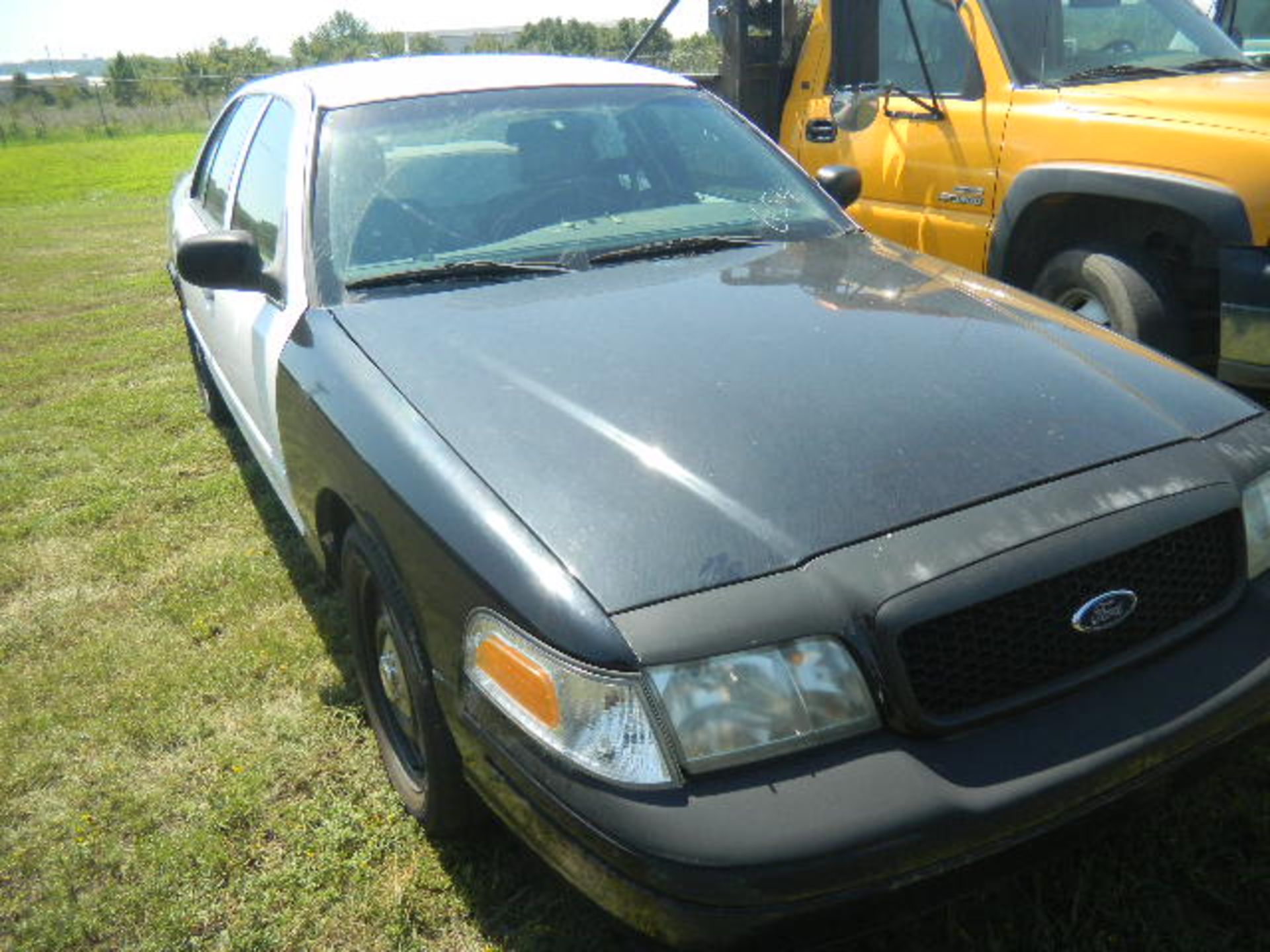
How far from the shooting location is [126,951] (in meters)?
2.25

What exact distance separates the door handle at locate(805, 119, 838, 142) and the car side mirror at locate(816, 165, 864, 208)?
145cm

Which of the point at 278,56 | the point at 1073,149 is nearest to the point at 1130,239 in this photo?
the point at 1073,149

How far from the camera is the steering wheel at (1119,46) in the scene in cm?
443

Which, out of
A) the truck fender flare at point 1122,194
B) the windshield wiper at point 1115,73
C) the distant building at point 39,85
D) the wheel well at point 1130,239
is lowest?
the wheel well at point 1130,239

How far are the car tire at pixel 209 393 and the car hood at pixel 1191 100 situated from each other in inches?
162

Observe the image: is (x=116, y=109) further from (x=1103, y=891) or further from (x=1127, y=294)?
(x=1103, y=891)

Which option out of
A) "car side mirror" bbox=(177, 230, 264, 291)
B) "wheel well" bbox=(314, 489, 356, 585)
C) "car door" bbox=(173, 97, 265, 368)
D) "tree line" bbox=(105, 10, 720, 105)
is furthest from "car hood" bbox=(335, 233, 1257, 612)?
"tree line" bbox=(105, 10, 720, 105)

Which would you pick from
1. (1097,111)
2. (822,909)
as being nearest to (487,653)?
(822,909)

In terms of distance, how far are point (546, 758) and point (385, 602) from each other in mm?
697

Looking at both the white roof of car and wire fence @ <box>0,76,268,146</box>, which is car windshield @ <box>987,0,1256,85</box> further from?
wire fence @ <box>0,76,268,146</box>

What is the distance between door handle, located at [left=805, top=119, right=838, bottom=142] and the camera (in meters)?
5.03

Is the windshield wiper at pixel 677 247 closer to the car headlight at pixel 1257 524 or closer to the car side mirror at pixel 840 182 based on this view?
the car side mirror at pixel 840 182

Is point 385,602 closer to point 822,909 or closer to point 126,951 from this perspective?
point 126,951

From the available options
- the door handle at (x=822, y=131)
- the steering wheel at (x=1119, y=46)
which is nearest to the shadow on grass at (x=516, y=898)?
the door handle at (x=822, y=131)
